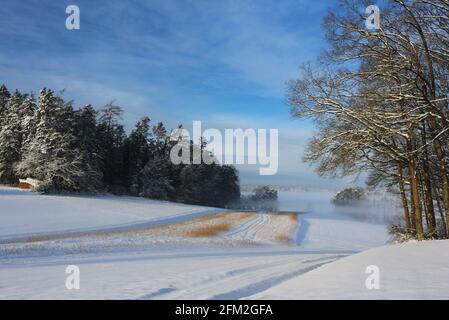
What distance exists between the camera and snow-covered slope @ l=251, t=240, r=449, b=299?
22.7 feet

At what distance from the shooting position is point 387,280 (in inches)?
316

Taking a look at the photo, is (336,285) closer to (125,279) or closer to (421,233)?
(125,279)

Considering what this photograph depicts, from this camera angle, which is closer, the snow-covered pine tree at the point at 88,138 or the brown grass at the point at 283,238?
the brown grass at the point at 283,238

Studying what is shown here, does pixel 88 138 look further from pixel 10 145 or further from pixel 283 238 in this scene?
pixel 283 238

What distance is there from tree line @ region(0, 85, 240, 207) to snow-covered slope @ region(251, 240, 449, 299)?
45061 mm

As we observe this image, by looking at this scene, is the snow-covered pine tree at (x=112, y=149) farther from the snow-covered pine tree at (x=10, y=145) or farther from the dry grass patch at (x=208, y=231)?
the dry grass patch at (x=208, y=231)

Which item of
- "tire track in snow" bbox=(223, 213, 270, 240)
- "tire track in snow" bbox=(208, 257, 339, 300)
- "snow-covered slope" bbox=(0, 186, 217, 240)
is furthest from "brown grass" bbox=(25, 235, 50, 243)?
"tire track in snow" bbox=(208, 257, 339, 300)

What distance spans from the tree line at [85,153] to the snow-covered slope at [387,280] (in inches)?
1774

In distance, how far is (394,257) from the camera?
35.3 feet

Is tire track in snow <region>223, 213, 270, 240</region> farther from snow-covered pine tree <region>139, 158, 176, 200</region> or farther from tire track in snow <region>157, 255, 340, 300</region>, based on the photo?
snow-covered pine tree <region>139, 158, 176, 200</region>

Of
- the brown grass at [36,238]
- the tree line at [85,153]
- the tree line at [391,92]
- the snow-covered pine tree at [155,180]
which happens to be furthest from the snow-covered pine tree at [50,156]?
the tree line at [391,92]

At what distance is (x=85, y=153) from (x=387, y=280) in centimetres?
5267

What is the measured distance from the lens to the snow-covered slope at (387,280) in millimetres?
6922

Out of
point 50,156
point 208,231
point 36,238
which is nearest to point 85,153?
point 50,156
